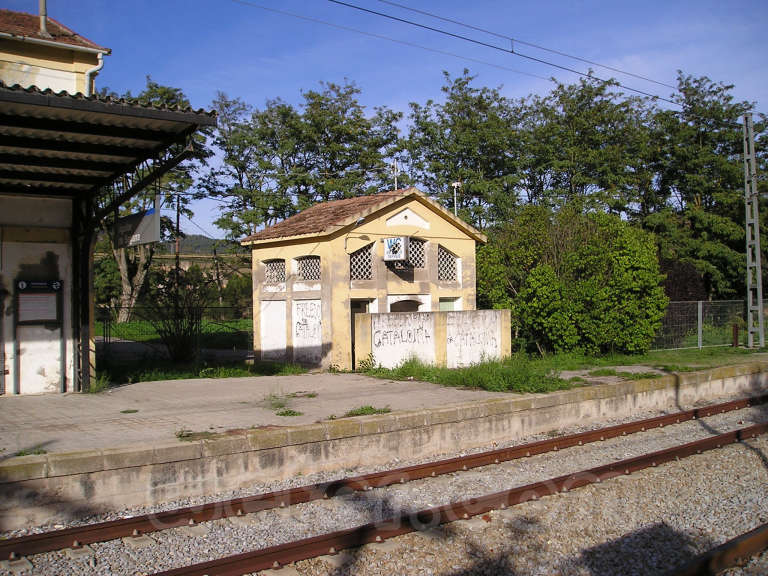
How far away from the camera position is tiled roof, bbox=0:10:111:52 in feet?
38.0

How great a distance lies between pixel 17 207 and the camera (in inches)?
434

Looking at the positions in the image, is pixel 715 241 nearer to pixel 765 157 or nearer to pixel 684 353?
pixel 765 157

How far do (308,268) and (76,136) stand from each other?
27.6 feet

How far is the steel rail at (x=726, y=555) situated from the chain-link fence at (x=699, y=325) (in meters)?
16.9

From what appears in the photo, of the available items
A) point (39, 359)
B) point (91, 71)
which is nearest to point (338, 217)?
point (91, 71)

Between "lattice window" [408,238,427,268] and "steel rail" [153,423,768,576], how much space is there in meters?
9.81

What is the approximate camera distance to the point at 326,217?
17.4 metres

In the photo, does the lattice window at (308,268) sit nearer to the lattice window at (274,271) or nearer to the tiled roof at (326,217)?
the tiled roof at (326,217)

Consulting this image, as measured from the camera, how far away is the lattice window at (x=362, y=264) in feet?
54.8

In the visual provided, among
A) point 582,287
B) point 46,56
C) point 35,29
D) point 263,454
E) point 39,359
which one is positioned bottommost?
point 263,454

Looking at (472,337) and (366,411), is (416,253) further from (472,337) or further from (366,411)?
(366,411)

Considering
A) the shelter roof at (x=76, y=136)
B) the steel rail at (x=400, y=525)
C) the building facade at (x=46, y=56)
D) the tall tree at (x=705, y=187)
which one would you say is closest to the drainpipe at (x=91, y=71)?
the building facade at (x=46, y=56)

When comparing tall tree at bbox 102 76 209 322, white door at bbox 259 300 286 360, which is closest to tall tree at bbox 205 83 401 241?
tall tree at bbox 102 76 209 322

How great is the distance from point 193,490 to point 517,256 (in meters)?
14.6
